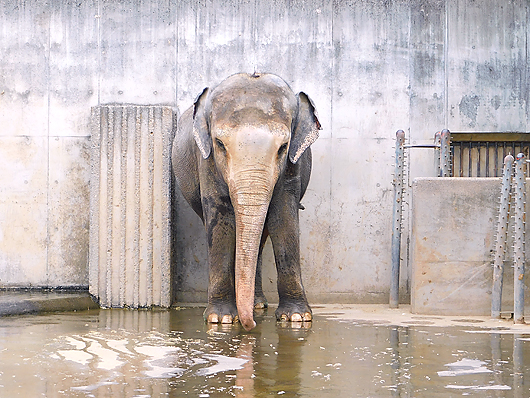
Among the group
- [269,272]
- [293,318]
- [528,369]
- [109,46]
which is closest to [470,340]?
[528,369]

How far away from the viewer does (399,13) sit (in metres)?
8.66

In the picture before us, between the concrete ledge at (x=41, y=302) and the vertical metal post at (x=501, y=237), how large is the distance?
3.76 metres

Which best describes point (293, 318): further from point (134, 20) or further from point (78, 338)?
point (134, 20)

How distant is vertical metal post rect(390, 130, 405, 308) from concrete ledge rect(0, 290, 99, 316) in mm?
2904

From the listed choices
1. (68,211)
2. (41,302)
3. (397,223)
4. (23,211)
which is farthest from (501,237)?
(23,211)

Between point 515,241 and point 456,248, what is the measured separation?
596mm

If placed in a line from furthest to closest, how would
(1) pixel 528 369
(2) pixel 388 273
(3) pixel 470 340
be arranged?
(2) pixel 388 273
(3) pixel 470 340
(1) pixel 528 369

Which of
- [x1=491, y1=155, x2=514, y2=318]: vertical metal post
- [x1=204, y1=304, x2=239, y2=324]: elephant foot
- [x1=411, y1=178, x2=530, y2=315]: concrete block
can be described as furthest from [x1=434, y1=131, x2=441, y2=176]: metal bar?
[x1=204, y1=304, x2=239, y2=324]: elephant foot

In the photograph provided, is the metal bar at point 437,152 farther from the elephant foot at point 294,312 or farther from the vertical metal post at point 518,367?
the vertical metal post at point 518,367

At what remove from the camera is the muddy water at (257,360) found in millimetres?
4039

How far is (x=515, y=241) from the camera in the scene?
22.6 ft

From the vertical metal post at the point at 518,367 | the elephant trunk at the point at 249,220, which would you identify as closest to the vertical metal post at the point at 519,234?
the vertical metal post at the point at 518,367

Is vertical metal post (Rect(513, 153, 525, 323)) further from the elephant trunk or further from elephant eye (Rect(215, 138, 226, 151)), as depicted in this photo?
elephant eye (Rect(215, 138, 226, 151))

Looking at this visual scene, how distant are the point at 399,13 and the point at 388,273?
2.74 m
